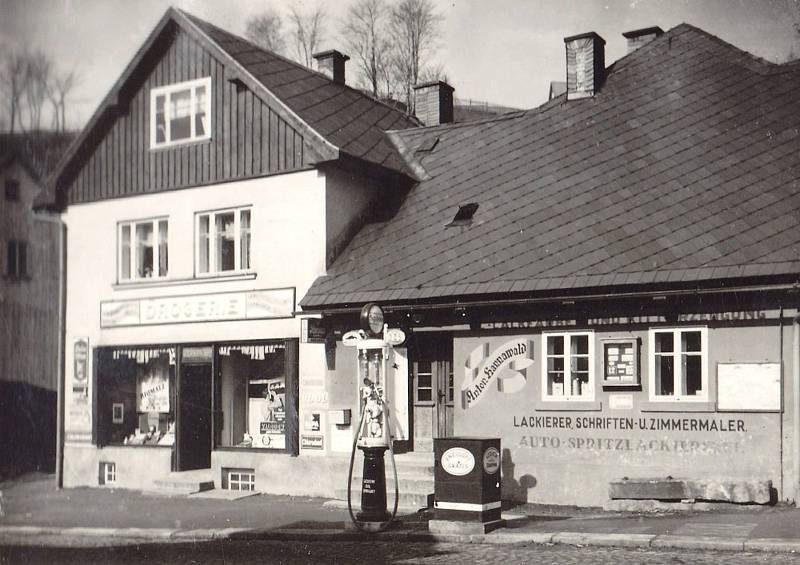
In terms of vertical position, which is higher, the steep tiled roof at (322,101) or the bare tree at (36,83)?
the steep tiled roof at (322,101)

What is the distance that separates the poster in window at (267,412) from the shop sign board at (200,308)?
134 centimetres

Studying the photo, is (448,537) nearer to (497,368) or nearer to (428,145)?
(497,368)

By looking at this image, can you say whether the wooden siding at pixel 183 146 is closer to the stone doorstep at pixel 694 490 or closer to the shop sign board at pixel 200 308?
the shop sign board at pixel 200 308

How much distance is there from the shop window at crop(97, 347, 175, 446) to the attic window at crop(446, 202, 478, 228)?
6.46 metres

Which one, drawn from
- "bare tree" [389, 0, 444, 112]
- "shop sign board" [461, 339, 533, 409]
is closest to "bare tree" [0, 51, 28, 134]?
"bare tree" [389, 0, 444, 112]

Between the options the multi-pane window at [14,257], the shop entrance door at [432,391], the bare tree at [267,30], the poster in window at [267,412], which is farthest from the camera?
the poster in window at [267,412]

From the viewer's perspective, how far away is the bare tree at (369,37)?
16047 millimetres

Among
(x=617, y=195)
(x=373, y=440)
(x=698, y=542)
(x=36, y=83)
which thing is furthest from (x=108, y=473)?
(x=698, y=542)

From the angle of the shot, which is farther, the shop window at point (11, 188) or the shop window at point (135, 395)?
the shop window at point (135, 395)

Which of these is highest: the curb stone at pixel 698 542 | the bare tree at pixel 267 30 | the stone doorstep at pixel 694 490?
the bare tree at pixel 267 30

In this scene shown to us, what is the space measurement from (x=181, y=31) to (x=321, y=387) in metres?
7.83

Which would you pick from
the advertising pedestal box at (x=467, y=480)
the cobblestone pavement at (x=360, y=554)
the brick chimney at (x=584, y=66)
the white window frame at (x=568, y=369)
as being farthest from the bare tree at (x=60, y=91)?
the brick chimney at (x=584, y=66)

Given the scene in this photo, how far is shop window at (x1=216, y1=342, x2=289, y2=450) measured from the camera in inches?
792

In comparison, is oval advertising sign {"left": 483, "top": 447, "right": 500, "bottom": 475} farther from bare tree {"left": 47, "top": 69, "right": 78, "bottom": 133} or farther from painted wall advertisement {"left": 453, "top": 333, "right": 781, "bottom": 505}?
bare tree {"left": 47, "top": 69, "right": 78, "bottom": 133}
